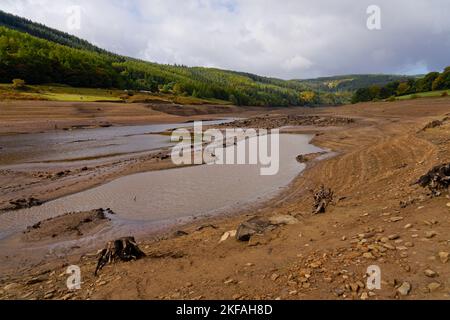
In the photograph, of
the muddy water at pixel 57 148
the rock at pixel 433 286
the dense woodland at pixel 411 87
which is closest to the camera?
the rock at pixel 433 286

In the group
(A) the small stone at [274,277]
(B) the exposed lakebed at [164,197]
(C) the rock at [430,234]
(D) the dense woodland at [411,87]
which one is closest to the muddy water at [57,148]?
(B) the exposed lakebed at [164,197]

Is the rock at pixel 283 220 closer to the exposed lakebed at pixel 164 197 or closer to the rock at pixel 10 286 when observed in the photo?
the exposed lakebed at pixel 164 197

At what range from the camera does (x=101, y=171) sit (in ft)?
61.3

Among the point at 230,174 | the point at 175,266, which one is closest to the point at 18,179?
the point at 230,174

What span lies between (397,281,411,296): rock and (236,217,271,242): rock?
363 centimetres

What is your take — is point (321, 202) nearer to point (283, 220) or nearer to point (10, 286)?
point (283, 220)

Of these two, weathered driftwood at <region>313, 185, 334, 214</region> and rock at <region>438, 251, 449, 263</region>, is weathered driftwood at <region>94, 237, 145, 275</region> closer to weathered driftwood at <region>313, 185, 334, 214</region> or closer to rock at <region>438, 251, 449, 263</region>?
weathered driftwood at <region>313, 185, 334, 214</region>

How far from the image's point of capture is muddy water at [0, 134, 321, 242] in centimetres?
1135

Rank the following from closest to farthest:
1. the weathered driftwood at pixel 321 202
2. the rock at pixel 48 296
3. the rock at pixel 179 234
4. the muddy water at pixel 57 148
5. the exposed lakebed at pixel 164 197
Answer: the rock at pixel 48 296 → the weathered driftwood at pixel 321 202 → the rock at pixel 179 234 → the exposed lakebed at pixel 164 197 → the muddy water at pixel 57 148

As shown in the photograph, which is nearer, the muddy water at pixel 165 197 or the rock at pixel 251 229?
the rock at pixel 251 229

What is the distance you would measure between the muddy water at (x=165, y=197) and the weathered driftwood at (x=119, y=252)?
3.30m

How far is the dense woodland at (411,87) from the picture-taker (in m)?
74.8
